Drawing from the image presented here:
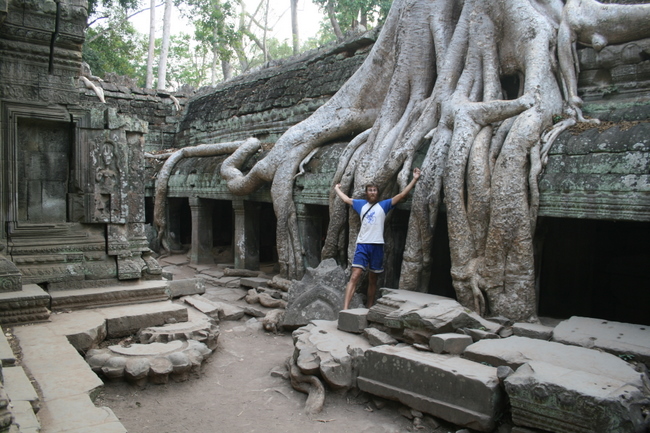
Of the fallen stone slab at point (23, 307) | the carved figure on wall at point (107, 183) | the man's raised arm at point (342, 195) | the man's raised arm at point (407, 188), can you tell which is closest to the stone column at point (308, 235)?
the man's raised arm at point (342, 195)

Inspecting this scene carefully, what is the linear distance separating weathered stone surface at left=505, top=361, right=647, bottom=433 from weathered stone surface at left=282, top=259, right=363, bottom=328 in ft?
8.36

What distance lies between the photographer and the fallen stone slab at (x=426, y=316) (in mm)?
3900

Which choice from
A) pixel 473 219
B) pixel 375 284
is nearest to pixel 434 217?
pixel 473 219

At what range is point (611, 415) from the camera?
105 inches

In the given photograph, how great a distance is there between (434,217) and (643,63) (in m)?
2.55

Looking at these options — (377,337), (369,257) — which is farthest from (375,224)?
(377,337)

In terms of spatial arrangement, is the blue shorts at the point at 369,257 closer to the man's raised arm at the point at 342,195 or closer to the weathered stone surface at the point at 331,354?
the man's raised arm at the point at 342,195

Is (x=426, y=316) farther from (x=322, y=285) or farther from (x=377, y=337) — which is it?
(x=322, y=285)

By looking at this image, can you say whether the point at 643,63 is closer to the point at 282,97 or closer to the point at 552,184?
the point at 552,184

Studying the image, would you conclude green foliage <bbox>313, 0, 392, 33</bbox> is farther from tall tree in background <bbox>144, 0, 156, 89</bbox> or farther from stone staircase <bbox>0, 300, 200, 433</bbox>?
stone staircase <bbox>0, 300, 200, 433</bbox>

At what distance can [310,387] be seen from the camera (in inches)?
154

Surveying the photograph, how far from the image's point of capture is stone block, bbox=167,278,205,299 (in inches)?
241

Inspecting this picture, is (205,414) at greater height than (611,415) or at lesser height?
lesser

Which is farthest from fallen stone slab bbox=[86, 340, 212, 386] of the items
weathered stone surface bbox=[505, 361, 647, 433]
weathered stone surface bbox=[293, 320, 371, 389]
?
weathered stone surface bbox=[505, 361, 647, 433]
